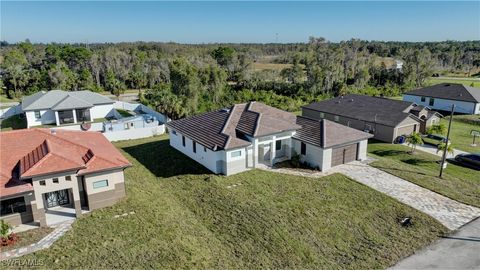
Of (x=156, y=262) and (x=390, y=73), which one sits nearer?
(x=156, y=262)

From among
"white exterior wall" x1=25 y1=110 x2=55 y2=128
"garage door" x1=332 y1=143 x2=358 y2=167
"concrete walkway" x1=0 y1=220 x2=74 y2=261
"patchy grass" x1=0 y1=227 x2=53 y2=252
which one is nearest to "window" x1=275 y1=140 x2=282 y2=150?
"garage door" x1=332 y1=143 x2=358 y2=167

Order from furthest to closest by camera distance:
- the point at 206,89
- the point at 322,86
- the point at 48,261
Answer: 1. the point at 322,86
2. the point at 206,89
3. the point at 48,261

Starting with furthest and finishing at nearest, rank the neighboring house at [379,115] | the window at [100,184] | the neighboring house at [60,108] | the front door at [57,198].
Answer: the neighboring house at [60,108], the neighboring house at [379,115], the window at [100,184], the front door at [57,198]

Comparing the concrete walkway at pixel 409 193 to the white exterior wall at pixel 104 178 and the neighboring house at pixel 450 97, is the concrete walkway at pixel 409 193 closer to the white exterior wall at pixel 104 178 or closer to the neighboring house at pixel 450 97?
the white exterior wall at pixel 104 178

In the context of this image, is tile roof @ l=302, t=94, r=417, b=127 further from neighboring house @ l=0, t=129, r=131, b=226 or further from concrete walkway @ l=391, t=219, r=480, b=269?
neighboring house @ l=0, t=129, r=131, b=226

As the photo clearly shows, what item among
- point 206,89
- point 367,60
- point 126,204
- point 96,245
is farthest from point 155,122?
point 367,60

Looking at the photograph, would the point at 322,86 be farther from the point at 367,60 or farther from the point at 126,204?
the point at 126,204

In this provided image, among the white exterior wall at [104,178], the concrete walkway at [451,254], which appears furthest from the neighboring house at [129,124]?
the concrete walkway at [451,254]
